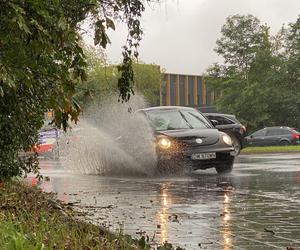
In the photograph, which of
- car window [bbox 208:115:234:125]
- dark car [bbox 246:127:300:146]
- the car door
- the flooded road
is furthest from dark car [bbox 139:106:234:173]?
the car door

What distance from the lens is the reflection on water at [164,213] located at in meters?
5.85

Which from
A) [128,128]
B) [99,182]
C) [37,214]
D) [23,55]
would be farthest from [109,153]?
[23,55]

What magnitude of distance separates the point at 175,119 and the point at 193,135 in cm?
129

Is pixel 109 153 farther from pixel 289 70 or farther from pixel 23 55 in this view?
pixel 289 70

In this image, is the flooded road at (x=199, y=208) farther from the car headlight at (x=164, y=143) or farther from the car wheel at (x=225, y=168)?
the car wheel at (x=225, y=168)

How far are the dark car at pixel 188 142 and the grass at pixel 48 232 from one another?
6191 mm

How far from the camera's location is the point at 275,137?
38844mm

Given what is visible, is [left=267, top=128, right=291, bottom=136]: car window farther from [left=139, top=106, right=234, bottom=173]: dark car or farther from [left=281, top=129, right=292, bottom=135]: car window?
[left=139, top=106, right=234, bottom=173]: dark car

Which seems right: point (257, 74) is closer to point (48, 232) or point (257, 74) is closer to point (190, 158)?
point (190, 158)

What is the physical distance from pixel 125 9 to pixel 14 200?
106 inches

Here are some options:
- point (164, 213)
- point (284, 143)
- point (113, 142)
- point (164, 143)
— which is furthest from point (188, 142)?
point (284, 143)

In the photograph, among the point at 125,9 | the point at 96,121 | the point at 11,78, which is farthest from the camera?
the point at 96,121

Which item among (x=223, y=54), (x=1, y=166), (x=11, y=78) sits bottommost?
(x=1, y=166)

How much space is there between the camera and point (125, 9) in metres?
6.10
